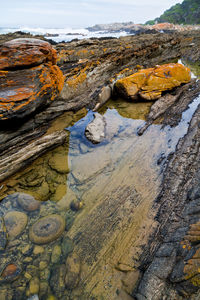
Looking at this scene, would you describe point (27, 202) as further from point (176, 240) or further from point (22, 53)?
point (22, 53)

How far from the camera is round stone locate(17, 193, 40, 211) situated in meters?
4.11

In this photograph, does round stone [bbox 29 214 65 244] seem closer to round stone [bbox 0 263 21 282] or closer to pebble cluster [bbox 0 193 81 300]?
pebble cluster [bbox 0 193 81 300]

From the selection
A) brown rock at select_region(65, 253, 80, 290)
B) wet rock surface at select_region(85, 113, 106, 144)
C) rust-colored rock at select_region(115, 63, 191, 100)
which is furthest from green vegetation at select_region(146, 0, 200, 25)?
brown rock at select_region(65, 253, 80, 290)

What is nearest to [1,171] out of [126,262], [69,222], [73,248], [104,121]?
[69,222]

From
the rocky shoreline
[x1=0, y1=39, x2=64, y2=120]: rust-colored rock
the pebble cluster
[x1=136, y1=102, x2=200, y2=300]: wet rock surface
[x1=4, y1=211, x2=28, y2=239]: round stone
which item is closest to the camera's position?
[x1=136, y1=102, x2=200, y2=300]: wet rock surface

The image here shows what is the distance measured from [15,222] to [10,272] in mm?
991

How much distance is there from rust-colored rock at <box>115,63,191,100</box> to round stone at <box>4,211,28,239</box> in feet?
25.9

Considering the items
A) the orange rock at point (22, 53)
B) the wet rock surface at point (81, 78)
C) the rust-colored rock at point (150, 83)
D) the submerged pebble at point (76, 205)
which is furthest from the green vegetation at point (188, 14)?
the submerged pebble at point (76, 205)

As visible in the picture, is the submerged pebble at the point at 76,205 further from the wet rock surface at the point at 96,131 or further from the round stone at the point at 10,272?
the wet rock surface at the point at 96,131

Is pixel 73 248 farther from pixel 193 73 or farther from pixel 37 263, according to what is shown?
pixel 193 73

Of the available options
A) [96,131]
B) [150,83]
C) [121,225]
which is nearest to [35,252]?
[121,225]

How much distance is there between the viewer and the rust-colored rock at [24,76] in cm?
491

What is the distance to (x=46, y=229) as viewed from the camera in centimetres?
358

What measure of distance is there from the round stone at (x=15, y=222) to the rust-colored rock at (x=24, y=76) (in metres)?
2.74
